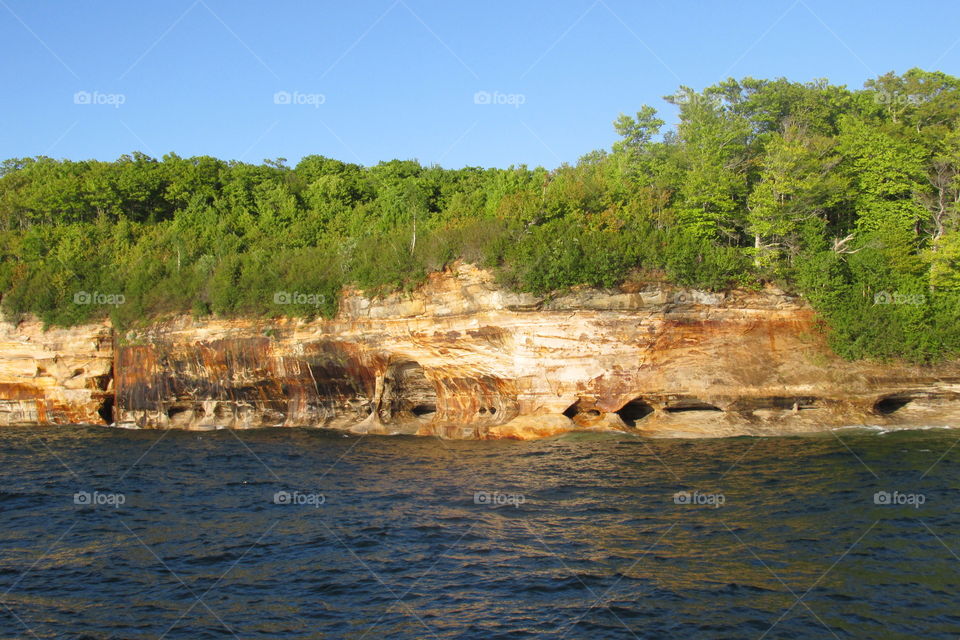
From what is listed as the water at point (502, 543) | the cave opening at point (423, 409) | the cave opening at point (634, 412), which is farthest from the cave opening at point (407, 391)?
the cave opening at point (634, 412)

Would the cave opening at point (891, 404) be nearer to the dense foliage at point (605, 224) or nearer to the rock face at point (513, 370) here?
the rock face at point (513, 370)

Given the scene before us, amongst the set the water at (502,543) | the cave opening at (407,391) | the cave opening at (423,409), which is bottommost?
the water at (502,543)

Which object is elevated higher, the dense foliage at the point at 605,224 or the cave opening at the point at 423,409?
the dense foliage at the point at 605,224

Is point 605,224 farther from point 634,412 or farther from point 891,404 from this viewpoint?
point 891,404

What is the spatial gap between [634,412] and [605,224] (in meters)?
8.11

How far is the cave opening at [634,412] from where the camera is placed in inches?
1117

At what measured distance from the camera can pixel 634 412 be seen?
29172mm

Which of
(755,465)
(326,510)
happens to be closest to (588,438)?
(755,465)

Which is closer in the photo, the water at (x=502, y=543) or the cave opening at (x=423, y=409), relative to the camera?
the water at (x=502, y=543)

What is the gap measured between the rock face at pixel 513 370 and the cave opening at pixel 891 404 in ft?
0.25

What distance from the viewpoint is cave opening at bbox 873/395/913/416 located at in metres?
26.7

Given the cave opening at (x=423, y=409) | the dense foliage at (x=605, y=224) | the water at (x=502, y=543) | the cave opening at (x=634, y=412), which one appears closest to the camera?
the water at (x=502, y=543)

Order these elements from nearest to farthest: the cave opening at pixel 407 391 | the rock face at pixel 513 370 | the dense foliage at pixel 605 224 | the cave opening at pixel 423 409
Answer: the rock face at pixel 513 370
the dense foliage at pixel 605 224
the cave opening at pixel 407 391
the cave opening at pixel 423 409

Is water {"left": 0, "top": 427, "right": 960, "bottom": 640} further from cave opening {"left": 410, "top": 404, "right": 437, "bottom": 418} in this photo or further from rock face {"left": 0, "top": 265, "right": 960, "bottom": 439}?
cave opening {"left": 410, "top": 404, "right": 437, "bottom": 418}
